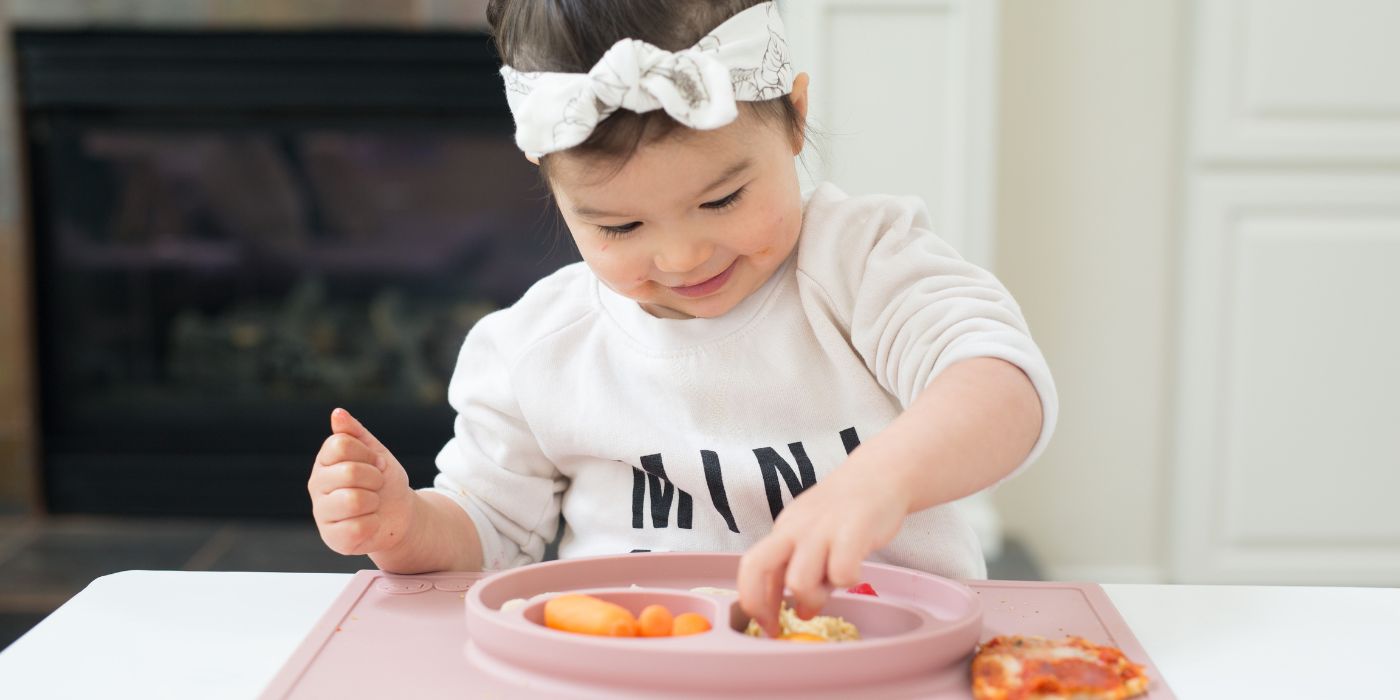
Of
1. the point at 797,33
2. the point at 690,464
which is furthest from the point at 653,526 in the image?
the point at 797,33

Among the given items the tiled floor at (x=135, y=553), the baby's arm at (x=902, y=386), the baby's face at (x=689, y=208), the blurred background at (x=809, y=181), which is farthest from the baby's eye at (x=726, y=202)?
the tiled floor at (x=135, y=553)

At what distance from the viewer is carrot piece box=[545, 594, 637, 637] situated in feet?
1.83

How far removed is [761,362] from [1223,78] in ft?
4.09

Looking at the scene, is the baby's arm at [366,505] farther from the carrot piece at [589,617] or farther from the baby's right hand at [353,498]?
the carrot piece at [589,617]

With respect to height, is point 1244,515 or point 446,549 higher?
point 446,549

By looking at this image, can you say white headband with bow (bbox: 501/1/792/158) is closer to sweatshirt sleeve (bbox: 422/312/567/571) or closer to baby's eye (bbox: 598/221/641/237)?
baby's eye (bbox: 598/221/641/237)

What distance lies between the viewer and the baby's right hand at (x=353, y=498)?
0.71 m

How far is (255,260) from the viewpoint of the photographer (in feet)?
7.24

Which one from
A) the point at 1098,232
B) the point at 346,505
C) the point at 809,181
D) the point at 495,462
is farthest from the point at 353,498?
the point at 1098,232

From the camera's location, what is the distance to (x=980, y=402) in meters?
0.64

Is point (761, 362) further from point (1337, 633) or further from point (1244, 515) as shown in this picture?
point (1244, 515)

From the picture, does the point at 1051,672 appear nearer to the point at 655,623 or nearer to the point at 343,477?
the point at 655,623

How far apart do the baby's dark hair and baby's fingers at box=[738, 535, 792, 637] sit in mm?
239

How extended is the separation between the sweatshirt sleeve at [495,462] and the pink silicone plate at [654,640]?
0.48 ft
